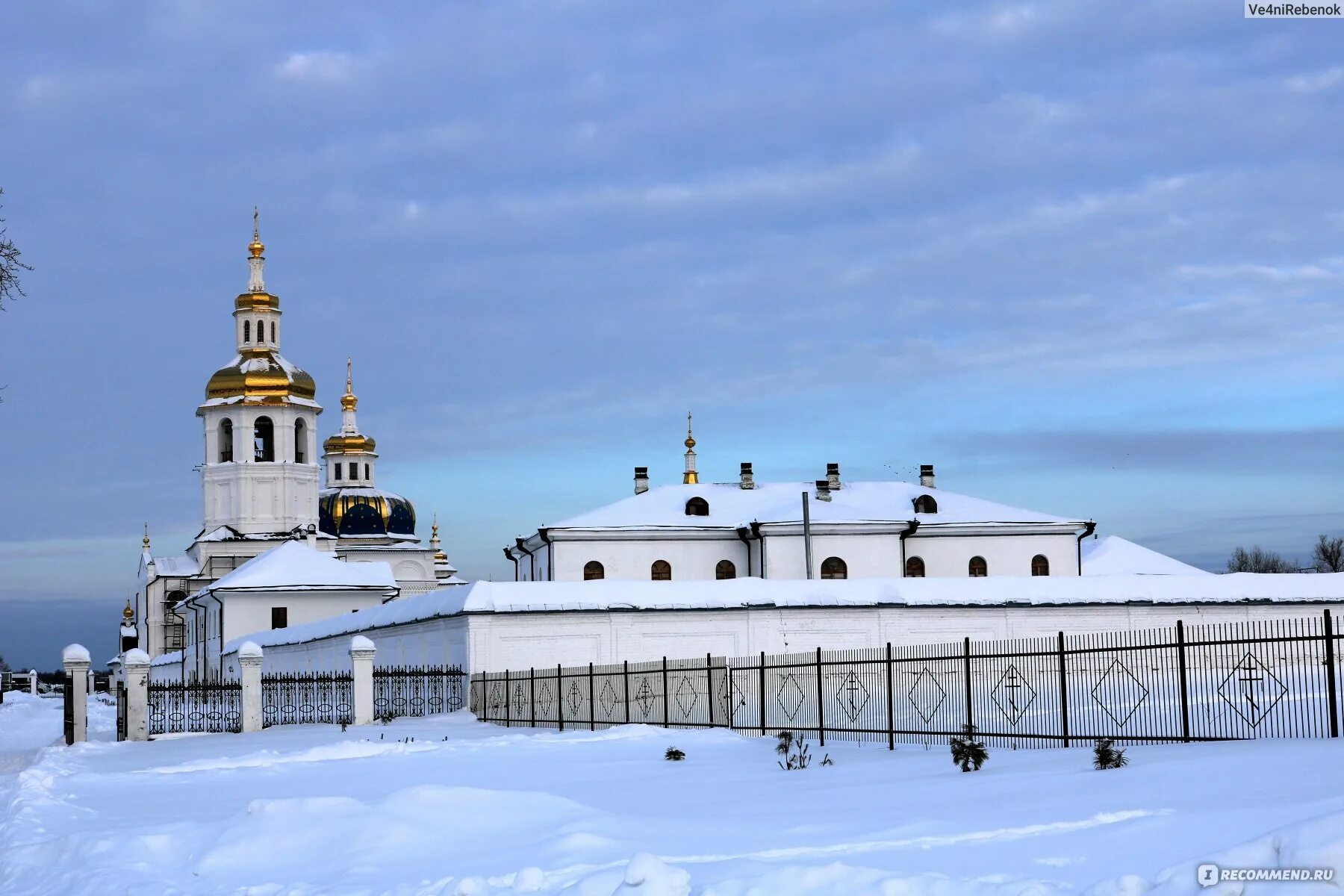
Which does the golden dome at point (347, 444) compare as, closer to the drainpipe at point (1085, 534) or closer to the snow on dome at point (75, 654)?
the drainpipe at point (1085, 534)

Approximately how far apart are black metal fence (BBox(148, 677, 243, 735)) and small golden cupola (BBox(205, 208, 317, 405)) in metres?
43.4

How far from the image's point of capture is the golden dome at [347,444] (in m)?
99.7

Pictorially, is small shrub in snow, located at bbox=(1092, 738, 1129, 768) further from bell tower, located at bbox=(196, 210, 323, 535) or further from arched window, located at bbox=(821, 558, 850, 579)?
bell tower, located at bbox=(196, 210, 323, 535)

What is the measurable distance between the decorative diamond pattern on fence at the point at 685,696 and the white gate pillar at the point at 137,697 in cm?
1121

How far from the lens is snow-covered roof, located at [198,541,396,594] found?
59438 millimetres

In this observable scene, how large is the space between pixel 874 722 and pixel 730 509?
33265mm

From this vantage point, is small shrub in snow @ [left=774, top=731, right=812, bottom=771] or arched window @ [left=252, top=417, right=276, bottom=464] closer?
small shrub in snow @ [left=774, top=731, right=812, bottom=771]

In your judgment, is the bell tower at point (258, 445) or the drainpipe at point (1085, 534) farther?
the bell tower at point (258, 445)

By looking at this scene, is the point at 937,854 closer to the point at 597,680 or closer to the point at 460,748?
the point at 460,748

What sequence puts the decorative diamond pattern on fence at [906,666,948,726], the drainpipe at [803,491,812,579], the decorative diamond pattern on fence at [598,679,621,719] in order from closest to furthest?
1. the decorative diamond pattern on fence at [906,666,948,726]
2. the decorative diamond pattern on fence at [598,679,621,719]
3. the drainpipe at [803,491,812,579]

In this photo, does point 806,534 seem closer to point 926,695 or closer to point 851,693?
point 926,695

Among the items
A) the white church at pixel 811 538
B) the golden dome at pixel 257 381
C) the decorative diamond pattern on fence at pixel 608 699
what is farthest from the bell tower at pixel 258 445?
the decorative diamond pattern on fence at pixel 608 699

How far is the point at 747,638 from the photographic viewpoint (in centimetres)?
3750

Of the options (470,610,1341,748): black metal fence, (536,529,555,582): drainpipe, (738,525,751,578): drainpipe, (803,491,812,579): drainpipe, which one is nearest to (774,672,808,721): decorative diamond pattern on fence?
(470,610,1341,748): black metal fence
